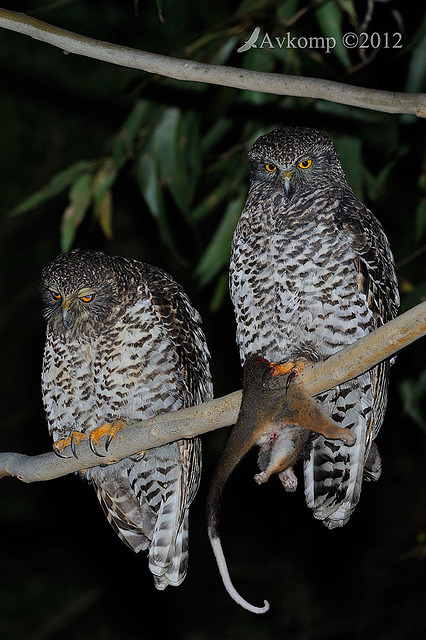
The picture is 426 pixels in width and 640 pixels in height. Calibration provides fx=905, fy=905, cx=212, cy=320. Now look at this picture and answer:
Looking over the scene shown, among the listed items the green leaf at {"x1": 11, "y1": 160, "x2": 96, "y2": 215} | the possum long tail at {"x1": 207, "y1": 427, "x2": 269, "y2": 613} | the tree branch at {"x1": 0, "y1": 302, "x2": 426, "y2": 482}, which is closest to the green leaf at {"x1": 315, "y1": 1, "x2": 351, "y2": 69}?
the green leaf at {"x1": 11, "y1": 160, "x2": 96, "y2": 215}

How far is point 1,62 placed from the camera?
21.3 feet

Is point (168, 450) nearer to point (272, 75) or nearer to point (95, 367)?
point (95, 367)

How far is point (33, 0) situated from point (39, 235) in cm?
176

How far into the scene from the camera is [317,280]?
293 centimetres

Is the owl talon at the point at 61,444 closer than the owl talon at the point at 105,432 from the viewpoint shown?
No

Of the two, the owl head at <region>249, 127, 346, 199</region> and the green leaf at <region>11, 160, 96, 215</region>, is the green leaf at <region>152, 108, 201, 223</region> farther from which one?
the owl head at <region>249, 127, 346, 199</region>

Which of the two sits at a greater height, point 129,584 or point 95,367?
point 95,367

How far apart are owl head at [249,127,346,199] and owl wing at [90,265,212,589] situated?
1.91ft

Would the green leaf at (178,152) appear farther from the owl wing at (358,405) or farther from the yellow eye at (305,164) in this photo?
the owl wing at (358,405)

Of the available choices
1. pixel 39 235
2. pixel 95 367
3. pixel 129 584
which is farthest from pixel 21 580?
pixel 95 367

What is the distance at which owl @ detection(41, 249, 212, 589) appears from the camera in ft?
10.3

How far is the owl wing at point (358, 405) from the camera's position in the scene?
3006 mm

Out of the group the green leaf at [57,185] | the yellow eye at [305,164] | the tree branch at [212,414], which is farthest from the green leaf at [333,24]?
the tree branch at [212,414]

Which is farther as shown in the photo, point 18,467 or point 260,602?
point 260,602
